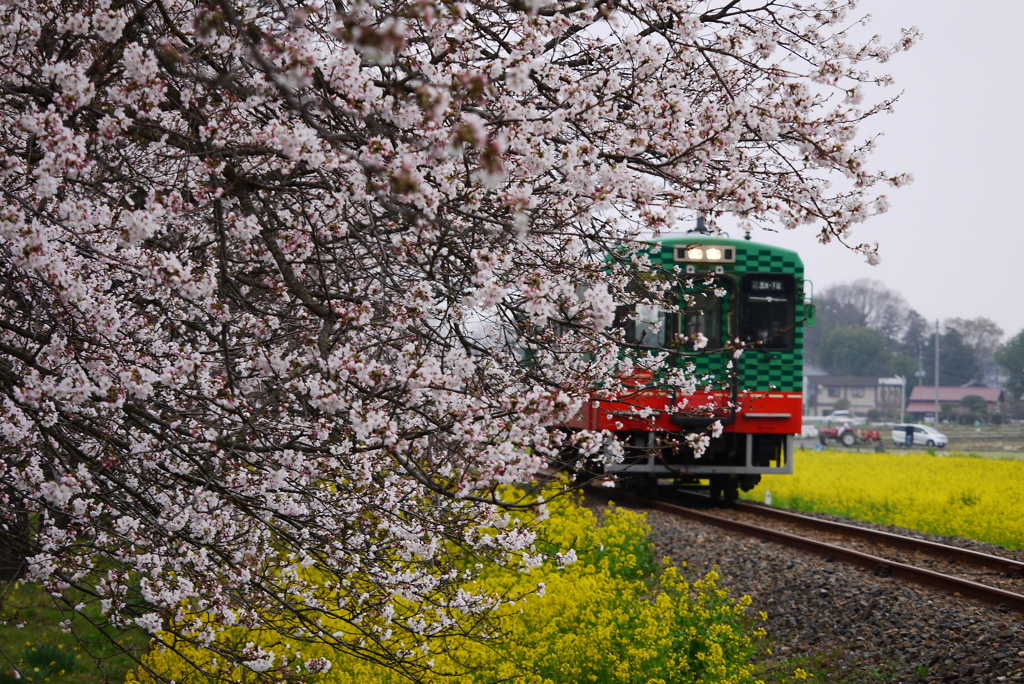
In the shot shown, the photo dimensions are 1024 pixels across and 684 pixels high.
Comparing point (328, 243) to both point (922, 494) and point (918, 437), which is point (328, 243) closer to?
point (922, 494)

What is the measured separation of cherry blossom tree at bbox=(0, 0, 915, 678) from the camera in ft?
11.5

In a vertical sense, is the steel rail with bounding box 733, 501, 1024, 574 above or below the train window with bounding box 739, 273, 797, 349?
below

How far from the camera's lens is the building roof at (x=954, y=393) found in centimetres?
6244

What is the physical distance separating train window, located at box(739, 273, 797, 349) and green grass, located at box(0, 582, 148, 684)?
9064 millimetres

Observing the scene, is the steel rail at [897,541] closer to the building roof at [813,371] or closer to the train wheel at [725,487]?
the train wheel at [725,487]

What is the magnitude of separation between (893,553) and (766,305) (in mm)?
4359

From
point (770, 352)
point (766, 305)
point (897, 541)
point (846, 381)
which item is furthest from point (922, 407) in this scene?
point (897, 541)

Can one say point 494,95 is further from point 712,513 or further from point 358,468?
point 712,513

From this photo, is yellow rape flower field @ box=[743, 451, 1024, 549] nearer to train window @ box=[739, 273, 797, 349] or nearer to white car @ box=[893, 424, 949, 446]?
train window @ box=[739, 273, 797, 349]

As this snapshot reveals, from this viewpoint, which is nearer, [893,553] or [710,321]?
[893,553]

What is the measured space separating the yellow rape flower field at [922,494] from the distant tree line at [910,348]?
38.5m

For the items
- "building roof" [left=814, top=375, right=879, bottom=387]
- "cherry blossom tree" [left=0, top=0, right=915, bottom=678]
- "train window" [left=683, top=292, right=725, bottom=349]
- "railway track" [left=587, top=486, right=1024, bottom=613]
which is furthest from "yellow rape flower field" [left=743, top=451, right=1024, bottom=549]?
"building roof" [left=814, top=375, right=879, bottom=387]

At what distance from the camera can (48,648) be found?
7031mm

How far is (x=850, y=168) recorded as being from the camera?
16.5 ft
